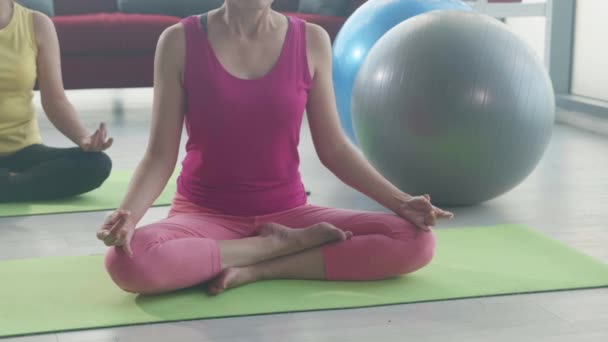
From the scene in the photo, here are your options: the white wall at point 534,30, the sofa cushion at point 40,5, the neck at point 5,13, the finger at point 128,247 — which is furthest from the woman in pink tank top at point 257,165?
the white wall at point 534,30

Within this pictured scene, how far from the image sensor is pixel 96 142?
3248mm

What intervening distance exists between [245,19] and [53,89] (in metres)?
1.15

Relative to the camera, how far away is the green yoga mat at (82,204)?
317cm

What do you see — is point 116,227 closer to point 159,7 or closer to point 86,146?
point 86,146

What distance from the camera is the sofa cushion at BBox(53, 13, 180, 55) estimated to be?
5465mm

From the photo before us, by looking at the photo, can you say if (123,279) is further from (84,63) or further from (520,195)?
(84,63)

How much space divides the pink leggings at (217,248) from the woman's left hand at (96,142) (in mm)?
859

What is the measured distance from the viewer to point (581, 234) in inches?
113

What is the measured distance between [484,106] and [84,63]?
312cm

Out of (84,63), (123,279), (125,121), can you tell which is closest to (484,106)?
(123,279)

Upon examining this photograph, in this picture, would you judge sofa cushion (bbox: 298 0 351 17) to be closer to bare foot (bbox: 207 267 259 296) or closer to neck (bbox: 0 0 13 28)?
neck (bbox: 0 0 13 28)

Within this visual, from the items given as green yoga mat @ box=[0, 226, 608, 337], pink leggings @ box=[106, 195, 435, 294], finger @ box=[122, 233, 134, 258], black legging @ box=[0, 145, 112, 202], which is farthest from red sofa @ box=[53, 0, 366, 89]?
finger @ box=[122, 233, 134, 258]

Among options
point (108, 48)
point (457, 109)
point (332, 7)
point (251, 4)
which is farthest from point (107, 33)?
point (251, 4)

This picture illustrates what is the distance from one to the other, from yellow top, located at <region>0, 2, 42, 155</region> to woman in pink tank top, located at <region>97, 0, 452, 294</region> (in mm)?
1054
